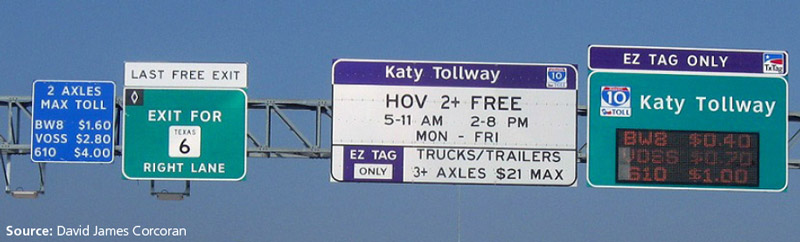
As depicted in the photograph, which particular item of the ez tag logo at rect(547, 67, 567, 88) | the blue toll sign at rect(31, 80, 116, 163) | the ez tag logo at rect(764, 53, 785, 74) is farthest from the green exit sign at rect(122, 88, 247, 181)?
the ez tag logo at rect(764, 53, 785, 74)

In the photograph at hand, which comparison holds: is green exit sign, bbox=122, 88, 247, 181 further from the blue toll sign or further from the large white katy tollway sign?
the large white katy tollway sign

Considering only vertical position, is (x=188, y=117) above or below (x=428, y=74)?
below

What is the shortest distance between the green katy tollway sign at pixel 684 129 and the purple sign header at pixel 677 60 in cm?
4

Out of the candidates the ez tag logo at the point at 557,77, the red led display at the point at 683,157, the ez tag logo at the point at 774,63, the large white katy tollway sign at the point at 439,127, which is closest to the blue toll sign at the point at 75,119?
the large white katy tollway sign at the point at 439,127

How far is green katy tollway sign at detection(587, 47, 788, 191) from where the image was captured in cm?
3080

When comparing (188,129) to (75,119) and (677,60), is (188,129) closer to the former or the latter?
(75,119)

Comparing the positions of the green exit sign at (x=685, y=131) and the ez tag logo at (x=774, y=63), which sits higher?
the ez tag logo at (x=774, y=63)

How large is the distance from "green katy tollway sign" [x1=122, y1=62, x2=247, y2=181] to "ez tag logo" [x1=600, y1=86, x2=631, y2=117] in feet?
20.2

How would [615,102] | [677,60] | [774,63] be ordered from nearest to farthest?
[615,102] → [677,60] → [774,63]

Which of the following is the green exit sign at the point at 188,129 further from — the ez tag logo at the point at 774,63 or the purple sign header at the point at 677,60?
the ez tag logo at the point at 774,63

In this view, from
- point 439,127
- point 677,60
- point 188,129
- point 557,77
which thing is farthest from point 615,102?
point 188,129

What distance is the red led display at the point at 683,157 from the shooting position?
101 feet

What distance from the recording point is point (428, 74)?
31203mm

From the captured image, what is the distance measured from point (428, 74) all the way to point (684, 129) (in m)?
4.29
